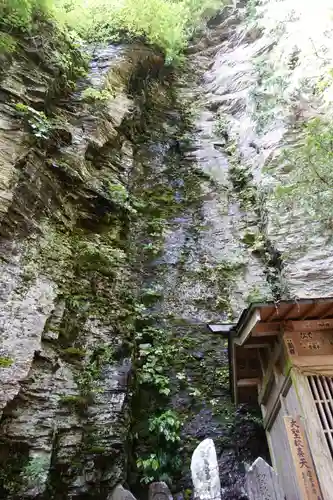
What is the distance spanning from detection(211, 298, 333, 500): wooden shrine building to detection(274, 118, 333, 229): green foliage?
4.45 metres

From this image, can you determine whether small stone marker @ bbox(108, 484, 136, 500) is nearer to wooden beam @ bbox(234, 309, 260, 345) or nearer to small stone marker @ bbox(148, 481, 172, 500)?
small stone marker @ bbox(148, 481, 172, 500)

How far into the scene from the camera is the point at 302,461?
4832mm

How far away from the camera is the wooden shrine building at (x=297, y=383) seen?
4824 millimetres

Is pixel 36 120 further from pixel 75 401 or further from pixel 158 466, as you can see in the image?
pixel 158 466

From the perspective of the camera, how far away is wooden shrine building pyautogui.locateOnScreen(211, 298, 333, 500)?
15.8 ft

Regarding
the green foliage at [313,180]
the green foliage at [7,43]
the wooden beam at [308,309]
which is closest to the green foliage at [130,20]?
the green foliage at [7,43]

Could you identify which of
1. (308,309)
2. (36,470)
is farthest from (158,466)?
(308,309)

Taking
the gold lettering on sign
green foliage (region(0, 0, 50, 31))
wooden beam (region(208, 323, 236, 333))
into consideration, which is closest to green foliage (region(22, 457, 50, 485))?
wooden beam (region(208, 323, 236, 333))

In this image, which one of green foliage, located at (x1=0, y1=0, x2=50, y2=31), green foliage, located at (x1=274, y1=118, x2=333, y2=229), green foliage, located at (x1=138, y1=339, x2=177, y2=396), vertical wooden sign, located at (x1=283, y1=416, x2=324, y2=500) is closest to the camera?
vertical wooden sign, located at (x1=283, y1=416, x2=324, y2=500)

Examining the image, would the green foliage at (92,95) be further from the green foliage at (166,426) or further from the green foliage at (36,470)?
the green foliage at (36,470)

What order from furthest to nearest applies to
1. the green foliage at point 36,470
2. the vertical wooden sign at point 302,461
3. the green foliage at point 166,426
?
the green foliage at point 166,426 → the green foliage at point 36,470 → the vertical wooden sign at point 302,461

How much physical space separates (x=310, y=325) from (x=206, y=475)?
7.60 feet

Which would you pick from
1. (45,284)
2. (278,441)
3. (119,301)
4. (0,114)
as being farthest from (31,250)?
(278,441)

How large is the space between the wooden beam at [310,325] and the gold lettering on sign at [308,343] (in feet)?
0.19
